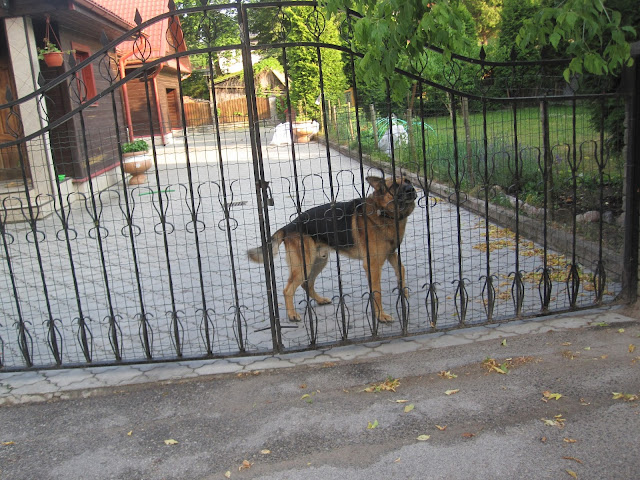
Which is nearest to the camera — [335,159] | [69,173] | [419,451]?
[419,451]

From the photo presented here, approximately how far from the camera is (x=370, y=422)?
3.74m

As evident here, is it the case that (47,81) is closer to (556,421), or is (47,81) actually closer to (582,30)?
(582,30)

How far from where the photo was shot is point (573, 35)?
4.23 metres

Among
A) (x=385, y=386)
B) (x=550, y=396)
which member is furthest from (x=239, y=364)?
(x=550, y=396)

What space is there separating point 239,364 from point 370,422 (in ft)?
4.64

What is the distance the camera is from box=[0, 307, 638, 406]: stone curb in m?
4.52

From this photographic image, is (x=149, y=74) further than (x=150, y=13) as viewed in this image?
No

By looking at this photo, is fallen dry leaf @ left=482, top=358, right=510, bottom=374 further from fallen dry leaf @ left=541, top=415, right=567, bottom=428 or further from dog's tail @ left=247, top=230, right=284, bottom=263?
dog's tail @ left=247, top=230, right=284, bottom=263

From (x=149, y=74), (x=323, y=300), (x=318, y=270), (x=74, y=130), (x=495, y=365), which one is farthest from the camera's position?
(x=149, y=74)

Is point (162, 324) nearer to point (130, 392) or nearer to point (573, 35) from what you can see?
point (130, 392)

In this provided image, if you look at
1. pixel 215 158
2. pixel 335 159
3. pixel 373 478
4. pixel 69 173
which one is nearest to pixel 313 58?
pixel 215 158

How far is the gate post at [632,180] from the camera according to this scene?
4754 millimetres

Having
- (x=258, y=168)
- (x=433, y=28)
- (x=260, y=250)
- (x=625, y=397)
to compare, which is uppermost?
(x=433, y=28)

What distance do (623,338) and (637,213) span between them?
111cm
